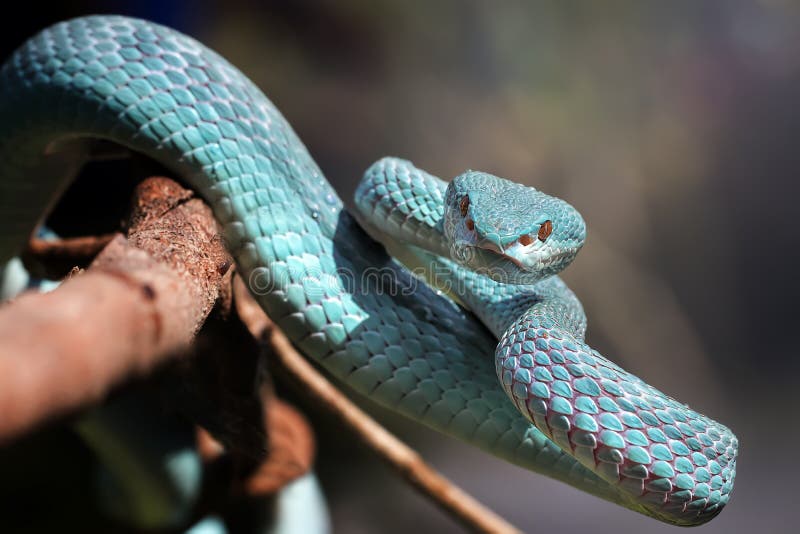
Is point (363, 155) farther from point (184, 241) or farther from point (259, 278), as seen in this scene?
point (184, 241)

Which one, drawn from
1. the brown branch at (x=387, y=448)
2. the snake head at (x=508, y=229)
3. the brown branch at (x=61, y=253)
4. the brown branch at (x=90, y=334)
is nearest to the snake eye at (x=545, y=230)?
the snake head at (x=508, y=229)

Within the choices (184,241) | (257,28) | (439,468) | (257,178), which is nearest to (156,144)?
(257,178)

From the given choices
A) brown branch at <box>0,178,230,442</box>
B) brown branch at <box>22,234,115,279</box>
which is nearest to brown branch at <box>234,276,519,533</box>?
brown branch at <box>22,234,115,279</box>

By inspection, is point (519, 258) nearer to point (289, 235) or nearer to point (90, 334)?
point (289, 235)

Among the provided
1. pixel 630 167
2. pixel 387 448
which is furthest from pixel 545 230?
pixel 630 167

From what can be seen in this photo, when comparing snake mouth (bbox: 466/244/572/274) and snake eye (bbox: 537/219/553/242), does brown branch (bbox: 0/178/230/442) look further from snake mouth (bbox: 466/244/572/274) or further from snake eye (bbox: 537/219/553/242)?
snake eye (bbox: 537/219/553/242)
